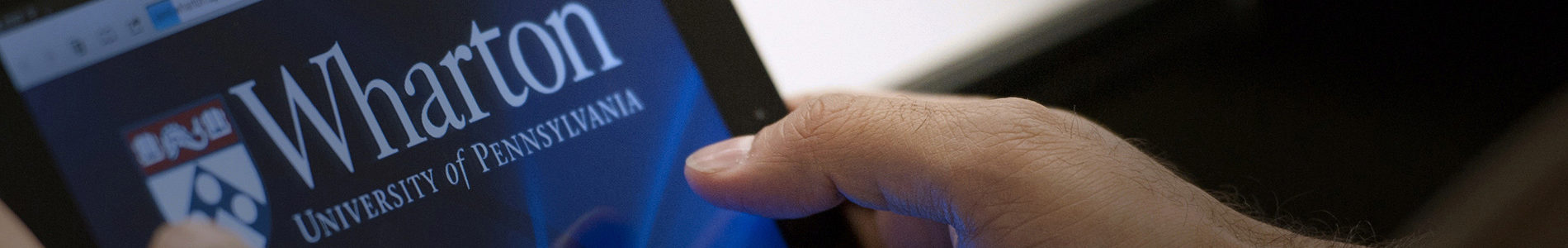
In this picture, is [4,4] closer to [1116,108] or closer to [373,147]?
[373,147]

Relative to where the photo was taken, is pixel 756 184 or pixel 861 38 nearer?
pixel 756 184

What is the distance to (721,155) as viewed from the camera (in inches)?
22.0

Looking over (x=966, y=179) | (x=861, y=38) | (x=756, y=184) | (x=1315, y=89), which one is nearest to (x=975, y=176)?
(x=966, y=179)

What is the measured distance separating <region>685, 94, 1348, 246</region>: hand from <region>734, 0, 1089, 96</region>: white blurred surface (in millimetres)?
374

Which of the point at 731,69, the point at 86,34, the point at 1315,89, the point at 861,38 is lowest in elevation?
the point at 1315,89

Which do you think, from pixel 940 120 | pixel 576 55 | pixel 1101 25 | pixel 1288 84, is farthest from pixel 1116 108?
pixel 576 55

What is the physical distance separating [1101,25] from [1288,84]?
0.34m

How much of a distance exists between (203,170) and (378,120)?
93mm

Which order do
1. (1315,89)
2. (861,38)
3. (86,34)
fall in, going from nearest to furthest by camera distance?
1. (86,34)
2. (861,38)
3. (1315,89)

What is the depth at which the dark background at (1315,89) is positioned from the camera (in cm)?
108

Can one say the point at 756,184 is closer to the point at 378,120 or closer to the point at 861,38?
the point at 378,120

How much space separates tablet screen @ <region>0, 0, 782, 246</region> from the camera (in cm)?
49

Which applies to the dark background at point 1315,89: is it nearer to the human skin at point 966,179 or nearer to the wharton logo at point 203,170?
the human skin at point 966,179

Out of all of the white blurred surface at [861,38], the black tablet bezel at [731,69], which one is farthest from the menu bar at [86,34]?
the white blurred surface at [861,38]
